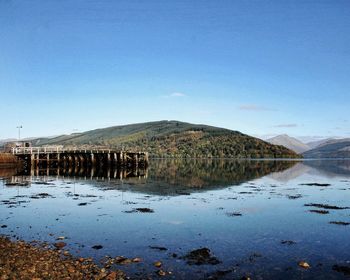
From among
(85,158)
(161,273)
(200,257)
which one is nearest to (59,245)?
(161,273)

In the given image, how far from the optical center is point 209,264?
58.1 ft

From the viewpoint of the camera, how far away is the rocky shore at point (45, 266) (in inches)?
599

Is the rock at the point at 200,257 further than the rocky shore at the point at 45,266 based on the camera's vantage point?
Yes

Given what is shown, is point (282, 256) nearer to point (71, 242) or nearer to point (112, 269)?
point (112, 269)

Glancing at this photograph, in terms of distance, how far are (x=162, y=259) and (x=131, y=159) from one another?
92184 mm

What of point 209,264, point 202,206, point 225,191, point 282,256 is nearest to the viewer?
point 209,264

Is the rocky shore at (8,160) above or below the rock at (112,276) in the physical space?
above

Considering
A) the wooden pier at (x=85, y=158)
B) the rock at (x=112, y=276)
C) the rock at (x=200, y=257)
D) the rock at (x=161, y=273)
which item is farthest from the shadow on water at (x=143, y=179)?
the rock at (x=112, y=276)

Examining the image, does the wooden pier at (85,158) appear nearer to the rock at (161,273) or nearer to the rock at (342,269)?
the rock at (161,273)

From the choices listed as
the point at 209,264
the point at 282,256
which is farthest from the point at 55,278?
the point at 282,256

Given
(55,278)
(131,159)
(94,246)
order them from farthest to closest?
1. (131,159)
2. (94,246)
3. (55,278)

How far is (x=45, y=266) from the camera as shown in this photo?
16.2 metres

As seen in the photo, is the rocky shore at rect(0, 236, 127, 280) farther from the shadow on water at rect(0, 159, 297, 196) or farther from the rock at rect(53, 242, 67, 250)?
the shadow on water at rect(0, 159, 297, 196)

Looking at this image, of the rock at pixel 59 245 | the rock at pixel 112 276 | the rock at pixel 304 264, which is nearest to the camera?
the rock at pixel 112 276
